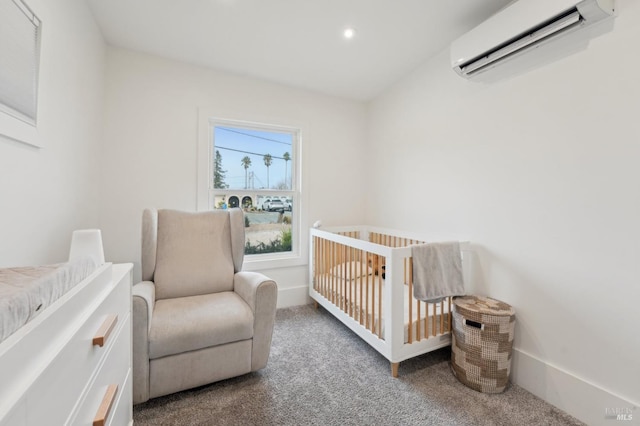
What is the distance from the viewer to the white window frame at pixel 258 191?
2576 millimetres

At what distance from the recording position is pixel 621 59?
135cm

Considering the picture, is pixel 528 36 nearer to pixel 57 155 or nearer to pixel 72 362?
pixel 72 362

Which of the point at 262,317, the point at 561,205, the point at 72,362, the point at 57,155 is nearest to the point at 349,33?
the point at 561,205

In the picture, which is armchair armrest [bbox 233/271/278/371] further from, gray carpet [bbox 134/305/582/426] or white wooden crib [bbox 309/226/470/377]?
white wooden crib [bbox 309/226/470/377]

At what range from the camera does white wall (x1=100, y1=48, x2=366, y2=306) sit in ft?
7.46

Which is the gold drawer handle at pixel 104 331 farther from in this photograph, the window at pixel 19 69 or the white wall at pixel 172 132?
the white wall at pixel 172 132

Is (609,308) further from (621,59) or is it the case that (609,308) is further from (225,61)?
(225,61)

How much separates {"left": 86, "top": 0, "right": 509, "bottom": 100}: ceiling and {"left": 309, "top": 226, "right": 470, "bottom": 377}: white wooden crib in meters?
1.61

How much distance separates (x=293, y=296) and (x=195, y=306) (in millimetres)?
1357

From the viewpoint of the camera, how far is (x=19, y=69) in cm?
109

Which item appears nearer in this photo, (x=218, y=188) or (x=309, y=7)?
(x=309, y=7)

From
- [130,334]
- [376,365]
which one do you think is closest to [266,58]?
[130,334]

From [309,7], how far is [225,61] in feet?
3.38

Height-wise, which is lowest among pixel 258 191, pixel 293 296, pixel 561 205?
pixel 293 296
